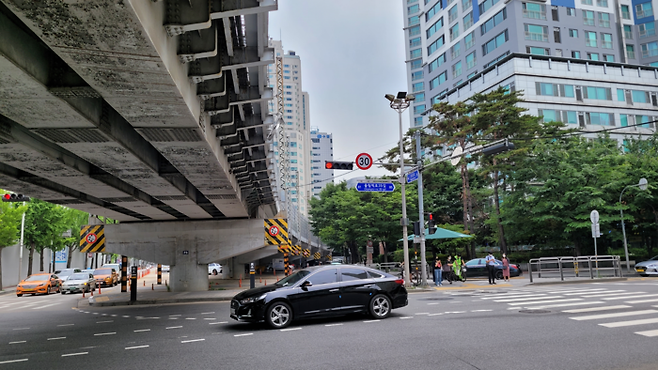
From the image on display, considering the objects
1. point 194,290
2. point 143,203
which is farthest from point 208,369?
point 194,290

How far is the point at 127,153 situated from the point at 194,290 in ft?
56.0

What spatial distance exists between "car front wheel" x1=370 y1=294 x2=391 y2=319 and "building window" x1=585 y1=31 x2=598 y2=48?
60.2 m

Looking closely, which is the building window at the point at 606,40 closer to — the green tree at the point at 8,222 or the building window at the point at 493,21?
the building window at the point at 493,21

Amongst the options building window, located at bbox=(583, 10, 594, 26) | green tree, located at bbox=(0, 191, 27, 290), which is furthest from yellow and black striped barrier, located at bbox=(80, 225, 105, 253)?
building window, located at bbox=(583, 10, 594, 26)

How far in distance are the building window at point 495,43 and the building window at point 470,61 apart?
2086mm

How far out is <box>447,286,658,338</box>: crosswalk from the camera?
1047cm

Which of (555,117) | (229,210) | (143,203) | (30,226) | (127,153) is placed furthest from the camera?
(555,117)

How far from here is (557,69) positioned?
55219 mm

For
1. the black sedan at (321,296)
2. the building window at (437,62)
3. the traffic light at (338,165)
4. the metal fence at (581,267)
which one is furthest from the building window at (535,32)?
the black sedan at (321,296)

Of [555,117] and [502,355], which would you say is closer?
[502,355]

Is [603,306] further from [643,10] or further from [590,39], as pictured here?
[643,10]

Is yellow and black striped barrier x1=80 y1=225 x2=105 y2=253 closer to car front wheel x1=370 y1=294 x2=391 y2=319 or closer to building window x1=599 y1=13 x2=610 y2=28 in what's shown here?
car front wheel x1=370 y1=294 x2=391 y2=319

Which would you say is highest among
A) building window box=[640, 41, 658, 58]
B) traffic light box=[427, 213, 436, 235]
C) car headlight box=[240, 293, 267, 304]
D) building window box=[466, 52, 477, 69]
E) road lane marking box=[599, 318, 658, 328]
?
building window box=[640, 41, 658, 58]

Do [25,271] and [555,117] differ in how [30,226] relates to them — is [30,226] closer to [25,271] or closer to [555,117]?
[25,271]
